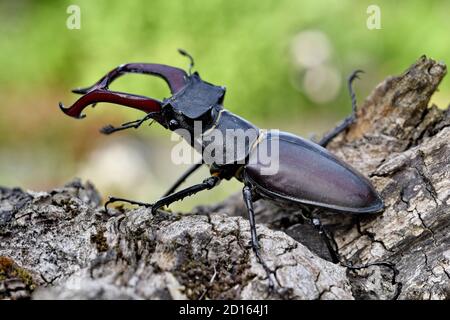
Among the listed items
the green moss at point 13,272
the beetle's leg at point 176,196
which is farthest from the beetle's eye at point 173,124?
the green moss at point 13,272

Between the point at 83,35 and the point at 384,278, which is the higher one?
the point at 83,35


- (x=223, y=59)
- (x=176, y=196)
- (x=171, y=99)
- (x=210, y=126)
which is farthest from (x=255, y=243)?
(x=223, y=59)

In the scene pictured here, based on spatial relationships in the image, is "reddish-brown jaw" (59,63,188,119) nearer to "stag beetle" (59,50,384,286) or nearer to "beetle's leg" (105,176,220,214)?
"stag beetle" (59,50,384,286)

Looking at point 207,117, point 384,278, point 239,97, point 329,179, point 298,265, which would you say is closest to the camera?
point 298,265

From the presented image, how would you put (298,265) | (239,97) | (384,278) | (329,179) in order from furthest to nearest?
(239,97) < (329,179) < (384,278) < (298,265)

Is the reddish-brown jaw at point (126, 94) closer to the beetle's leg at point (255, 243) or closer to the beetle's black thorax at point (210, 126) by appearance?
the beetle's black thorax at point (210, 126)

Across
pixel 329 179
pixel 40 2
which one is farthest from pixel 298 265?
pixel 40 2

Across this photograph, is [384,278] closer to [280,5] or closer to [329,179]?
[329,179]

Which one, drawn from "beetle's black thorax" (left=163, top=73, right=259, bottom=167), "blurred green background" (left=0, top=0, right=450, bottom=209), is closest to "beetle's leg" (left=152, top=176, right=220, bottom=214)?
"beetle's black thorax" (left=163, top=73, right=259, bottom=167)
